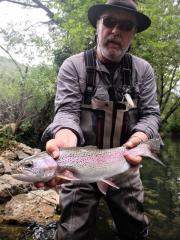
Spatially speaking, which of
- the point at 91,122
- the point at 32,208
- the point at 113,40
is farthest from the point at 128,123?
the point at 32,208

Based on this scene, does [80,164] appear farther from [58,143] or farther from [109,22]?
[109,22]

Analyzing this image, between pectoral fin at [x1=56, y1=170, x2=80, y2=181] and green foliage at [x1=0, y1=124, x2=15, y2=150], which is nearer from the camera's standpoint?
pectoral fin at [x1=56, y1=170, x2=80, y2=181]

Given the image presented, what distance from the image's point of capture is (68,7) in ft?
66.8

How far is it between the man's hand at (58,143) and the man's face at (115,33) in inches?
39.8

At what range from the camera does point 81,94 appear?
3.86 m

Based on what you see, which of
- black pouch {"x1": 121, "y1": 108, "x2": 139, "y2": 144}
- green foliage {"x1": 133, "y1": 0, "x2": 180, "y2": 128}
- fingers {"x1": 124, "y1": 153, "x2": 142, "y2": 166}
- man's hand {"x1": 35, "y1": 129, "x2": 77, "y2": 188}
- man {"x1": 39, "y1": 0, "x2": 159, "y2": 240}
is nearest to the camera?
man's hand {"x1": 35, "y1": 129, "x2": 77, "y2": 188}

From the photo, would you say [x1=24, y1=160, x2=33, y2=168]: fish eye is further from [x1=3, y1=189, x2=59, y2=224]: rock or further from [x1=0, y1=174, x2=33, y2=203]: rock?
[x1=0, y1=174, x2=33, y2=203]: rock

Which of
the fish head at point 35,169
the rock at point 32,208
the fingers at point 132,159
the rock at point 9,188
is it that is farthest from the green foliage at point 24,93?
the fish head at point 35,169

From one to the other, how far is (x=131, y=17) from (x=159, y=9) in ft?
56.4

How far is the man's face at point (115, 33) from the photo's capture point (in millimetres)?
3846

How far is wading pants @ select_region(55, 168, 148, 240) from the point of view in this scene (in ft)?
12.2

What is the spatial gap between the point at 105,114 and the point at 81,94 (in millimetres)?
322

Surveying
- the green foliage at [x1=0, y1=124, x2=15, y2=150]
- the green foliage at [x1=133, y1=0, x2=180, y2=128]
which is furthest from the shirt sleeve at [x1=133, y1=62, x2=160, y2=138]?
the green foliage at [x1=133, y1=0, x2=180, y2=128]

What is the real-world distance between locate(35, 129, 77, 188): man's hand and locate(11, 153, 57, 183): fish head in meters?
0.08
